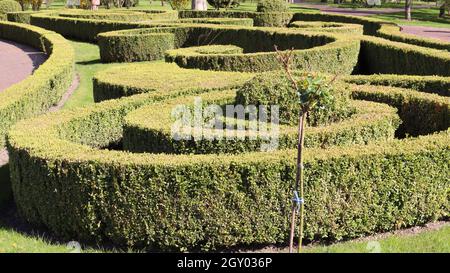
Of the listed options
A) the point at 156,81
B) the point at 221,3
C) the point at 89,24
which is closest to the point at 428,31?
the point at 89,24

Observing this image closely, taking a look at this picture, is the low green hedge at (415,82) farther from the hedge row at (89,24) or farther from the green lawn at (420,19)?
the green lawn at (420,19)

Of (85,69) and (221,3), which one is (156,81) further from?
(221,3)

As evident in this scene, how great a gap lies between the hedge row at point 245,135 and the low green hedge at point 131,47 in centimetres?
1289

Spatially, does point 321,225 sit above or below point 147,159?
below

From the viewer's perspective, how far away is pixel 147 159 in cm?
659

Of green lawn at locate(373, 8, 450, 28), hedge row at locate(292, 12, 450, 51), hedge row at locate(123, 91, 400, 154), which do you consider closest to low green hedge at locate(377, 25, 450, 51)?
hedge row at locate(292, 12, 450, 51)

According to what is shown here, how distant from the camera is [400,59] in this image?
15484mm

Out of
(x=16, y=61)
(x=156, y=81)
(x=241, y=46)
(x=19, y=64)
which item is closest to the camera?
(x=156, y=81)

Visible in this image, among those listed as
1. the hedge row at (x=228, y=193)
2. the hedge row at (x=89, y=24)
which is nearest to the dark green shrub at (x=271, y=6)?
the hedge row at (x=89, y=24)

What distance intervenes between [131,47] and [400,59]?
10437 millimetres

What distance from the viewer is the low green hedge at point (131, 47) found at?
21812mm
